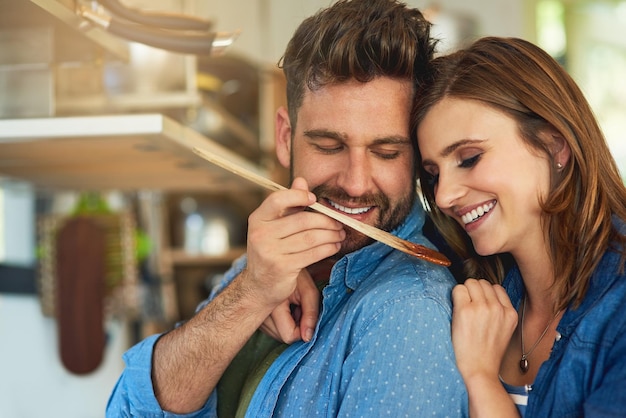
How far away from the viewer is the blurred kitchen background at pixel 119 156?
126cm

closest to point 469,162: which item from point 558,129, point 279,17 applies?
point 558,129

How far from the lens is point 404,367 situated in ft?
3.51

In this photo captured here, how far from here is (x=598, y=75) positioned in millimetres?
3803

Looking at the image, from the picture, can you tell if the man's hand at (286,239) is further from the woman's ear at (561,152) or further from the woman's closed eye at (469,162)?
Answer: the woman's ear at (561,152)

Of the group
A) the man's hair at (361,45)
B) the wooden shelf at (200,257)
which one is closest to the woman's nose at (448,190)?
the man's hair at (361,45)

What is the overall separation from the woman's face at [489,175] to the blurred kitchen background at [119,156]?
0.28 metres

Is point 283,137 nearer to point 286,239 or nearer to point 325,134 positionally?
point 325,134

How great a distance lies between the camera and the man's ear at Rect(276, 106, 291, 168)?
1527 millimetres

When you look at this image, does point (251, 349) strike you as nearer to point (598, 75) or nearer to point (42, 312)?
point (42, 312)

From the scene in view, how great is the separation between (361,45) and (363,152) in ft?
0.57

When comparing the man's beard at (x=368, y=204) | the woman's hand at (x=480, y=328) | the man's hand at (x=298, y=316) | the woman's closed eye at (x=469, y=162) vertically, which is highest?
the woman's closed eye at (x=469, y=162)

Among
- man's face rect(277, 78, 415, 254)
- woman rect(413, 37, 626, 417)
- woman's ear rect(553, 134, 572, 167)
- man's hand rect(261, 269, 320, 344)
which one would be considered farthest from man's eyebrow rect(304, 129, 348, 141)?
woman's ear rect(553, 134, 572, 167)

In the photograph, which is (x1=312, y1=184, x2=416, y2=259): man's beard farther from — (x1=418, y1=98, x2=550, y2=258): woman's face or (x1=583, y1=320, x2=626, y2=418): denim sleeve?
(x1=583, y1=320, x2=626, y2=418): denim sleeve

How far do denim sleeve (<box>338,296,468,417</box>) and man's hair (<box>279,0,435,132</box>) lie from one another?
41 centimetres
